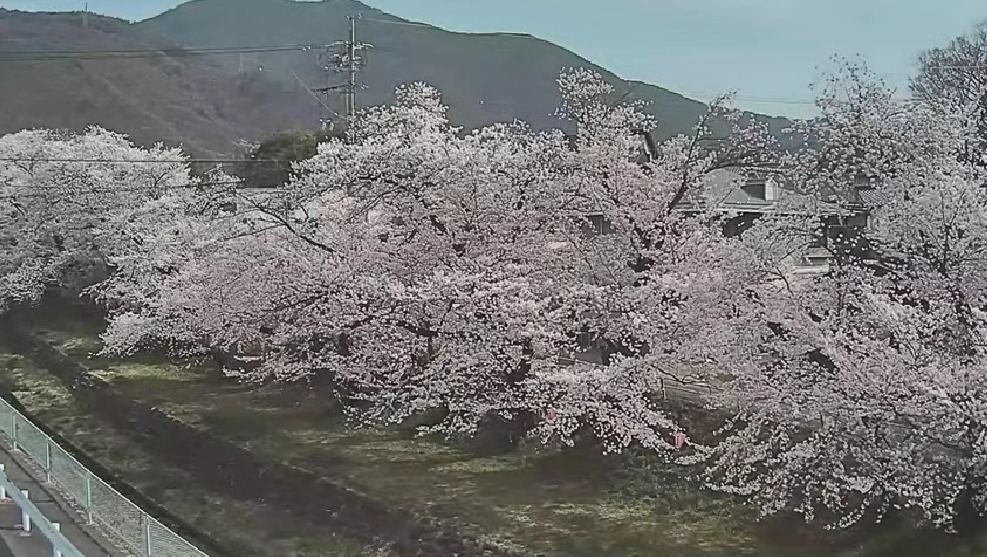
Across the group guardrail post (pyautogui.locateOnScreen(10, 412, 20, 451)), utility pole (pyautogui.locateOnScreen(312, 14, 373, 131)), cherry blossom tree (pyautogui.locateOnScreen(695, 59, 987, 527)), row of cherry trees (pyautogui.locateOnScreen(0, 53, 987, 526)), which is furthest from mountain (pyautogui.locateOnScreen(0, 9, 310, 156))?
cherry blossom tree (pyautogui.locateOnScreen(695, 59, 987, 527))

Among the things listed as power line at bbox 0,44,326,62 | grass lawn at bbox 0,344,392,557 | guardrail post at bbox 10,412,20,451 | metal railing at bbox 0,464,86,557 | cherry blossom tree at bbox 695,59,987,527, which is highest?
power line at bbox 0,44,326,62

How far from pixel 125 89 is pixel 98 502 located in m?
40.6

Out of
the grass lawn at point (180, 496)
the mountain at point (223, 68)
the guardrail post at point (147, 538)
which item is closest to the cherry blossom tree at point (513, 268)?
the grass lawn at point (180, 496)

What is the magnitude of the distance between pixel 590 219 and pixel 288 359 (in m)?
4.45

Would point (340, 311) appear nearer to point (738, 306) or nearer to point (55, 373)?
point (738, 306)

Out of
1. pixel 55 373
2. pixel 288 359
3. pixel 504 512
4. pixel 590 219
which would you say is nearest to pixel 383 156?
pixel 590 219

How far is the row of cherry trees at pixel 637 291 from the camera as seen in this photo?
756 centimetres

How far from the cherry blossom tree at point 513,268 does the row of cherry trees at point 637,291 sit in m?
0.03

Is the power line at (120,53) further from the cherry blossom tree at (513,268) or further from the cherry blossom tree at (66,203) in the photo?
the cherry blossom tree at (513,268)

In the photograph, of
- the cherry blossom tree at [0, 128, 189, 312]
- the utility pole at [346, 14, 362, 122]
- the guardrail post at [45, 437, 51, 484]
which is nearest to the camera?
the guardrail post at [45, 437, 51, 484]

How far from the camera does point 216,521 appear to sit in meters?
9.30

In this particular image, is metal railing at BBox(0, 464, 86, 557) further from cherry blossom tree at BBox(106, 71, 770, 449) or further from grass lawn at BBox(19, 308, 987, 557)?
cherry blossom tree at BBox(106, 71, 770, 449)

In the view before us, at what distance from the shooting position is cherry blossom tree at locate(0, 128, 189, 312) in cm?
2261

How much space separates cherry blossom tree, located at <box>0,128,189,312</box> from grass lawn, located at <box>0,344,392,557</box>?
7.23 meters
